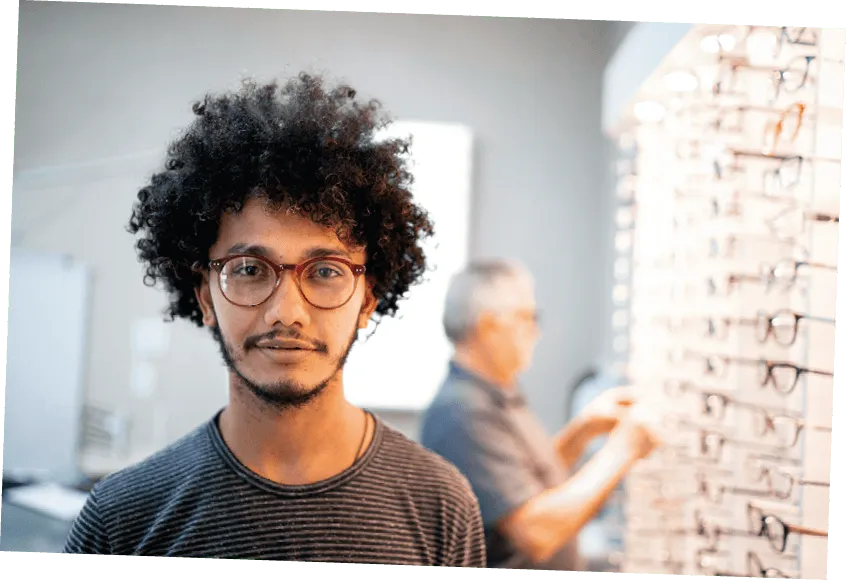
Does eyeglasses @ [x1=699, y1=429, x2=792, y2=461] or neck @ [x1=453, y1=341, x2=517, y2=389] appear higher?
neck @ [x1=453, y1=341, x2=517, y2=389]

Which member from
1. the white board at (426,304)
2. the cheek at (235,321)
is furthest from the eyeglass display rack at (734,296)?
the cheek at (235,321)

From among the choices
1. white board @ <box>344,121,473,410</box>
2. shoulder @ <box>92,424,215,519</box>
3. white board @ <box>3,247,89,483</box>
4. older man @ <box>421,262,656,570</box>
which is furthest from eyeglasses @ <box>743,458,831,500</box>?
white board @ <box>3,247,89,483</box>

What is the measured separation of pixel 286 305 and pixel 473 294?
0.53m

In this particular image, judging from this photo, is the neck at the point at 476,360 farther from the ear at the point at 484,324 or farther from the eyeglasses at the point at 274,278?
the eyeglasses at the point at 274,278

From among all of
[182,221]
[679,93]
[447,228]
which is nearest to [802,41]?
[679,93]

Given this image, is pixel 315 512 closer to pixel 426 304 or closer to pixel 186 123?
pixel 426 304

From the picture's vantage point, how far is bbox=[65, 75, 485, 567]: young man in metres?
2.52

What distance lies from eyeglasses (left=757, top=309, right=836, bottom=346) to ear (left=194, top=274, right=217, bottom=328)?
1536 millimetres

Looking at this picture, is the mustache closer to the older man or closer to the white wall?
the white wall

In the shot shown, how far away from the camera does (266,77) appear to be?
2.67 m

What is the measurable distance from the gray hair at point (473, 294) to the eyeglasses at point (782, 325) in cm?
67

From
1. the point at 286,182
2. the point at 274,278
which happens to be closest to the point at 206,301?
the point at 274,278

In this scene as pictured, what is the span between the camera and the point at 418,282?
2.64 m

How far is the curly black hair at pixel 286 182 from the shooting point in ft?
8.23
